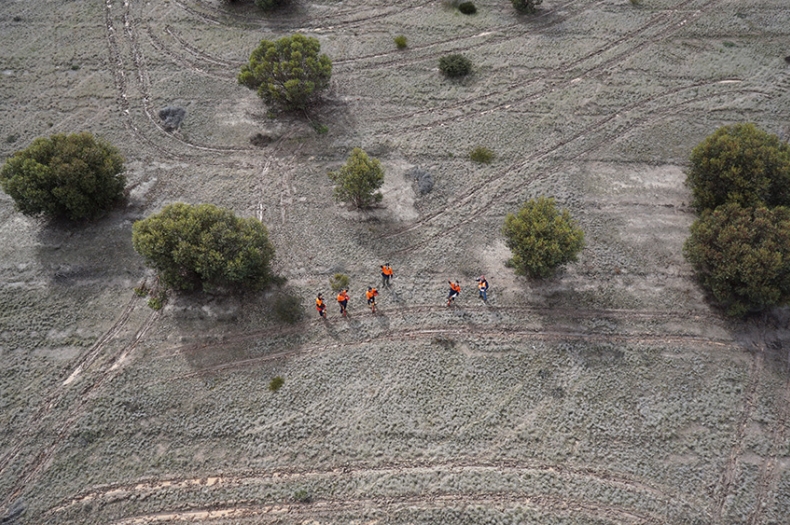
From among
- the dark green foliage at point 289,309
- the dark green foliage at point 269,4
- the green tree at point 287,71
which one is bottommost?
the dark green foliage at point 289,309

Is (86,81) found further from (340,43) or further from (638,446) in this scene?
(638,446)

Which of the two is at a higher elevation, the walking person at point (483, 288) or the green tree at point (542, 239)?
the green tree at point (542, 239)

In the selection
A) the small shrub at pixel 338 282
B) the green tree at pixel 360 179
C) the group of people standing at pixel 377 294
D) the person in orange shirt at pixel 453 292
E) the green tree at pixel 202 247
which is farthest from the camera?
the green tree at pixel 360 179

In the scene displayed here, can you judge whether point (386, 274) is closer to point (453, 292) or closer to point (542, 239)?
point (453, 292)

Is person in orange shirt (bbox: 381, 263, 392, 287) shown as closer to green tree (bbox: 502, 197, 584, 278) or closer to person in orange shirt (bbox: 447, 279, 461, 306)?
person in orange shirt (bbox: 447, 279, 461, 306)

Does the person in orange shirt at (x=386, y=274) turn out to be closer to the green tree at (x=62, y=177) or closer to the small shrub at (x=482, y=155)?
the small shrub at (x=482, y=155)

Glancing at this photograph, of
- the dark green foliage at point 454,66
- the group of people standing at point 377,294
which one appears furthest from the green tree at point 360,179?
the dark green foliage at point 454,66

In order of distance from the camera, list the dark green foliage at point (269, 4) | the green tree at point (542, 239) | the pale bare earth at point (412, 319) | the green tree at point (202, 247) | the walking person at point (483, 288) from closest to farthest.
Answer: the pale bare earth at point (412, 319) < the green tree at point (202, 247) < the green tree at point (542, 239) < the walking person at point (483, 288) < the dark green foliage at point (269, 4)

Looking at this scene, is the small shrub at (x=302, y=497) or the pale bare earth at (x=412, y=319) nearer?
the small shrub at (x=302, y=497)
